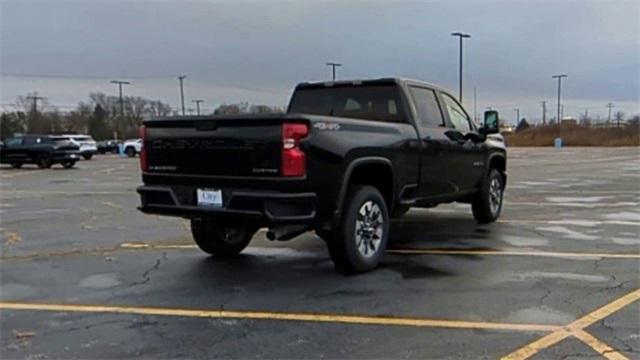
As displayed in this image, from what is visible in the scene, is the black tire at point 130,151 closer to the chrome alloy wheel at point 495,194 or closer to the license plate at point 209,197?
the chrome alloy wheel at point 495,194

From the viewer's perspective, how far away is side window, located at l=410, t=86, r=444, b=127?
25.8 ft

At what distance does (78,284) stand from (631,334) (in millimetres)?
4892

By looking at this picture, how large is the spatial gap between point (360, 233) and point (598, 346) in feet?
8.83

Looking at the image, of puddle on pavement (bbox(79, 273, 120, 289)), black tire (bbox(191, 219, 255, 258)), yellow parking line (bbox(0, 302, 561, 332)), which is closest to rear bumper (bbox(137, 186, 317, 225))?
yellow parking line (bbox(0, 302, 561, 332))

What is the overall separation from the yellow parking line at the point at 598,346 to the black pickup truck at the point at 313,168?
2345mm

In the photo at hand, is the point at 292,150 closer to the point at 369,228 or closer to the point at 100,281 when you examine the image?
the point at 369,228

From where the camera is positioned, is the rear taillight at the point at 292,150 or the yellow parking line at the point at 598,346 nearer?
the yellow parking line at the point at 598,346

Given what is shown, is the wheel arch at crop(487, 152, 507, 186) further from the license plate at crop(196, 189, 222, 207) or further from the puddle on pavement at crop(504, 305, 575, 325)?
the license plate at crop(196, 189, 222, 207)

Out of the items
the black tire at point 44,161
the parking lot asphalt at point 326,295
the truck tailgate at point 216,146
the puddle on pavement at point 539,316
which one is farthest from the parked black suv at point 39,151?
the puddle on pavement at point 539,316

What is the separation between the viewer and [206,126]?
618cm

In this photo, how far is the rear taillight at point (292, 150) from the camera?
570 cm

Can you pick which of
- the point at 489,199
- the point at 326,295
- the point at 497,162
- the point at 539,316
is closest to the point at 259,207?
the point at 326,295

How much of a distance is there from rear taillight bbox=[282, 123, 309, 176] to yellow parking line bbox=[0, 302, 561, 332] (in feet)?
4.09

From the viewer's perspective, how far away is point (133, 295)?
5.93 m
